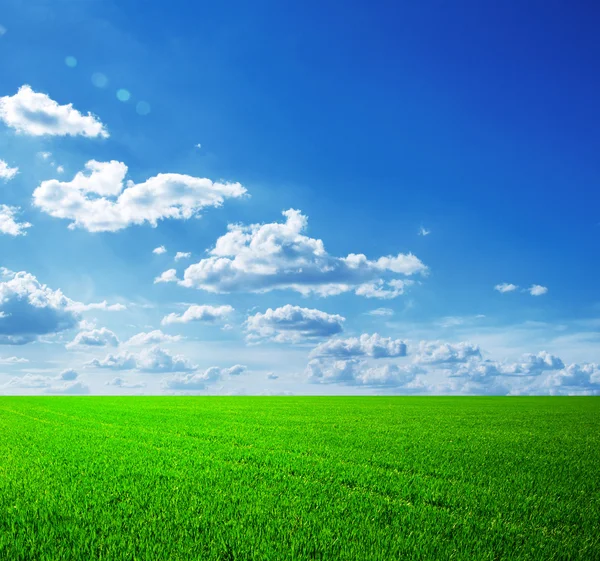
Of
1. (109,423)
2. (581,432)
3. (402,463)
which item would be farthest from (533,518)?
(109,423)

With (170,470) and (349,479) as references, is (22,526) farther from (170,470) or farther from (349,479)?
(349,479)

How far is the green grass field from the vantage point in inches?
304

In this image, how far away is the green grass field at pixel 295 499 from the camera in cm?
771

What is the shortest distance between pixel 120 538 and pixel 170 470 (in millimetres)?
5309

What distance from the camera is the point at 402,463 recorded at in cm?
1457

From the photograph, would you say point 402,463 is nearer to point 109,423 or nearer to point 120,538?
point 120,538

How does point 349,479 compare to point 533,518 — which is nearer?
point 533,518

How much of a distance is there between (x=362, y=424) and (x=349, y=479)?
15.9 meters

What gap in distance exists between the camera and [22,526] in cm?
867

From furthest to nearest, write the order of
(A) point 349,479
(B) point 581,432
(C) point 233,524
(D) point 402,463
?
(B) point 581,432
(D) point 402,463
(A) point 349,479
(C) point 233,524

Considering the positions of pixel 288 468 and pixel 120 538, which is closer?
pixel 120 538

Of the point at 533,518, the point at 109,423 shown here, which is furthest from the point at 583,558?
the point at 109,423

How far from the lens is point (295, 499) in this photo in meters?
10.2

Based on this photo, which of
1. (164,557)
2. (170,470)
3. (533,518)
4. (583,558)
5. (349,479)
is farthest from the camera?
(170,470)
